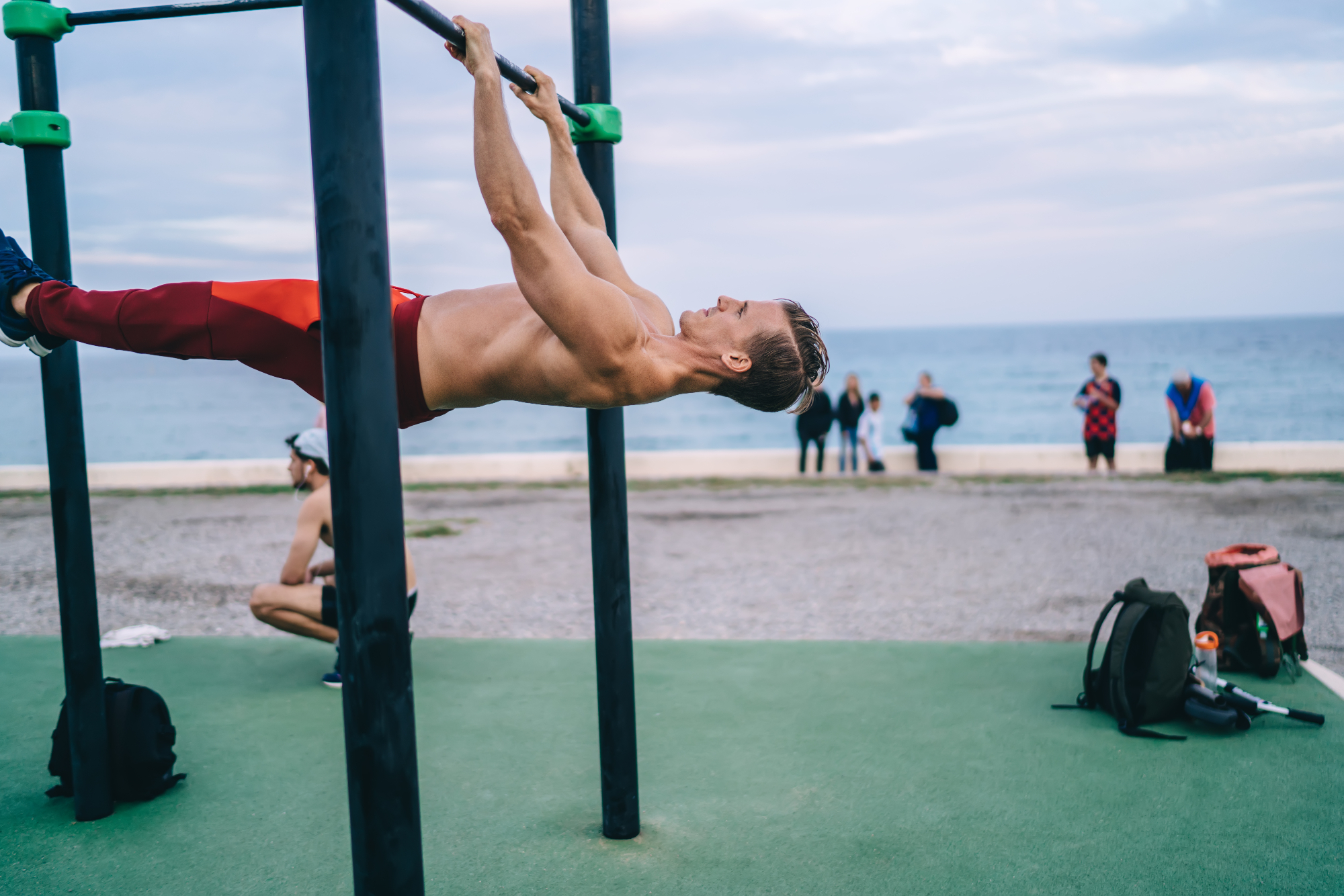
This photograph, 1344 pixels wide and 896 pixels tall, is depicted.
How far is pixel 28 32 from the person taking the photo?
2.96 meters

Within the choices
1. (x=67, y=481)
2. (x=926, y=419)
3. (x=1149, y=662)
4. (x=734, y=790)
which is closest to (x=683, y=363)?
(x=734, y=790)

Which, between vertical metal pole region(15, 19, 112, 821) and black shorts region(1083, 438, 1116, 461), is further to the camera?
black shorts region(1083, 438, 1116, 461)

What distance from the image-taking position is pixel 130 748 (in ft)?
11.2

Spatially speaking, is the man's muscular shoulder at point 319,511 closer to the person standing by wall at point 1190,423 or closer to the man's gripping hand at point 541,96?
the man's gripping hand at point 541,96

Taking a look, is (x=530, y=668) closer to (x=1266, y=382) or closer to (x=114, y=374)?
(x=1266, y=382)

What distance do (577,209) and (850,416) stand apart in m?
11.7

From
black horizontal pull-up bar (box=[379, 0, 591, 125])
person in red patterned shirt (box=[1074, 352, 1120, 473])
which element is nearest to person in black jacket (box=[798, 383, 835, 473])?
person in red patterned shirt (box=[1074, 352, 1120, 473])

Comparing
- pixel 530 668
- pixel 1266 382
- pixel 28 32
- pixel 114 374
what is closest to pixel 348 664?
pixel 28 32

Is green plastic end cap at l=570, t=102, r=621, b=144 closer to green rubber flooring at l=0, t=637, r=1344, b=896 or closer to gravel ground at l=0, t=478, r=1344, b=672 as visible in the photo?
green rubber flooring at l=0, t=637, r=1344, b=896

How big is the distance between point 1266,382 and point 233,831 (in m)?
59.1

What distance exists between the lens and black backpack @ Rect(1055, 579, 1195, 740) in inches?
161

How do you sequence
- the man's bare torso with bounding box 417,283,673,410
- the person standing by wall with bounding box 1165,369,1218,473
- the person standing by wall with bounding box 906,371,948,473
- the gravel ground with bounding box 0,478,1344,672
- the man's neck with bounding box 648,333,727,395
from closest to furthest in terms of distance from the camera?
the man's bare torso with bounding box 417,283,673,410 < the man's neck with bounding box 648,333,727,395 < the gravel ground with bounding box 0,478,1344,672 < the person standing by wall with bounding box 1165,369,1218,473 < the person standing by wall with bounding box 906,371,948,473

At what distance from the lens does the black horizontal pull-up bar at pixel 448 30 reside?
1975mm

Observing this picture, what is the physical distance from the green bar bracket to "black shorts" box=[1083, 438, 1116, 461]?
12.6 metres
